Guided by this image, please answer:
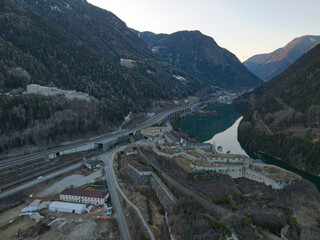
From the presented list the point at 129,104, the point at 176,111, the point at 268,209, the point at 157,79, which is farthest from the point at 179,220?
the point at 157,79

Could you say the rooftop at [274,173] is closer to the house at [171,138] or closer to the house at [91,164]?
the house at [171,138]

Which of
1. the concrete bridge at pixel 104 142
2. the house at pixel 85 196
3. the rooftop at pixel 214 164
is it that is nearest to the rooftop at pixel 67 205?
the house at pixel 85 196

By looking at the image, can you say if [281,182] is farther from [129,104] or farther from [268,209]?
[129,104]

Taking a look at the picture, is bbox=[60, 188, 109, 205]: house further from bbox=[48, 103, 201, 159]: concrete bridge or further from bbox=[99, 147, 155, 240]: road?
bbox=[48, 103, 201, 159]: concrete bridge

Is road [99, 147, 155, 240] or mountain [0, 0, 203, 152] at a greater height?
mountain [0, 0, 203, 152]

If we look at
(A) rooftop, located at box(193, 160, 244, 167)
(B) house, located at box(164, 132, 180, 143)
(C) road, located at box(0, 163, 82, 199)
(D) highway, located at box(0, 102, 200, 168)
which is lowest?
(C) road, located at box(0, 163, 82, 199)

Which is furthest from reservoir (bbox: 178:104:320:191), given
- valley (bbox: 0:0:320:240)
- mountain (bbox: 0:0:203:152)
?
mountain (bbox: 0:0:203:152)

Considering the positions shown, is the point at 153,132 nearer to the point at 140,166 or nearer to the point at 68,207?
the point at 140,166
